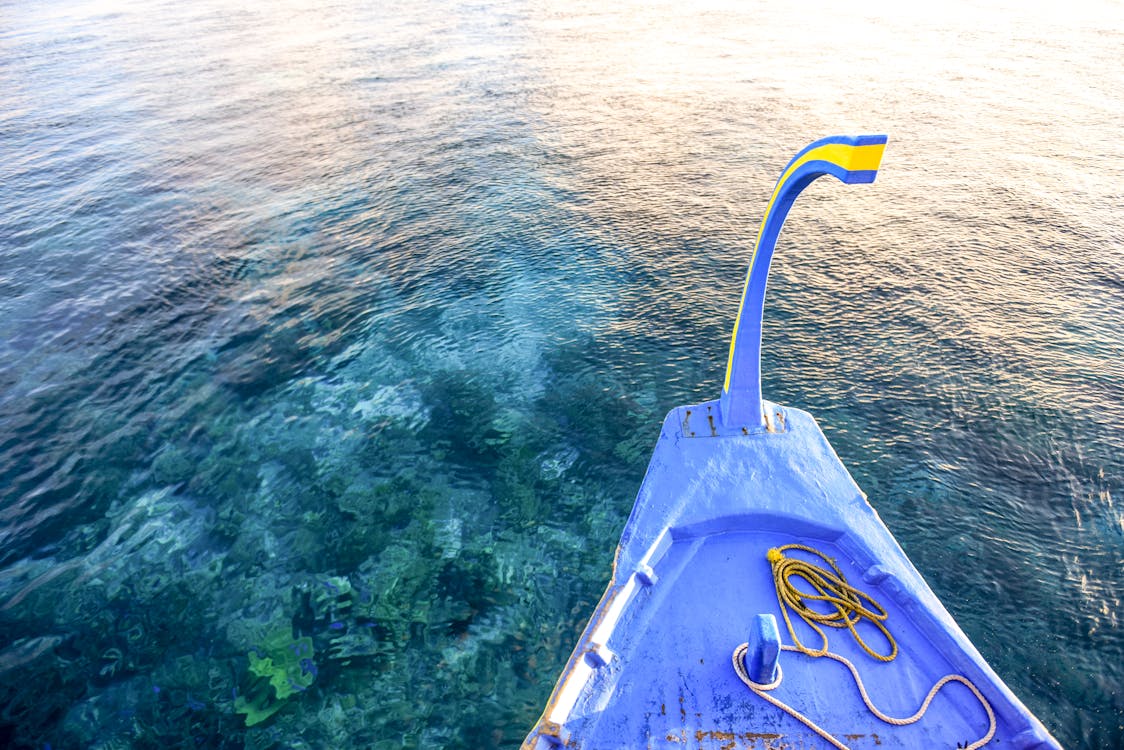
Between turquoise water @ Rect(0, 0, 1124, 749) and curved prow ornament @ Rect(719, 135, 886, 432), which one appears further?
turquoise water @ Rect(0, 0, 1124, 749)

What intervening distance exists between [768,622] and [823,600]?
242cm

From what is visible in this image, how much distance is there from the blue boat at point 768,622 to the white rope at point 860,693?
0.03m

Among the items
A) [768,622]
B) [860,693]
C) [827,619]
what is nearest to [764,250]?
[827,619]

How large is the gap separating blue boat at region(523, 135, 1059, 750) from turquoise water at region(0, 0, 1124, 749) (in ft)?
11.0

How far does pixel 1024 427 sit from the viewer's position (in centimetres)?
1672

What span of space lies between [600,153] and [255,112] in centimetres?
2859

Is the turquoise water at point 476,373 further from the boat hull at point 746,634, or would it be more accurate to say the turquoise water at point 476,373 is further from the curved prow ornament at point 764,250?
the curved prow ornament at point 764,250

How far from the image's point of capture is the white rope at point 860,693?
7.84 m

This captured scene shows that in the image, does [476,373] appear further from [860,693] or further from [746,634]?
[860,693]

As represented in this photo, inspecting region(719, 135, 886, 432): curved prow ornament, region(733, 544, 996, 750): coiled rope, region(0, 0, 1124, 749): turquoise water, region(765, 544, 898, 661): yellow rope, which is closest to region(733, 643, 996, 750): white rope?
region(733, 544, 996, 750): coiled rope

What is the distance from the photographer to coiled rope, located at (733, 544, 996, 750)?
805cm

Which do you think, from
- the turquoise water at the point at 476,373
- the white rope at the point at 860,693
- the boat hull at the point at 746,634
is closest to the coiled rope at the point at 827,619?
the white rope at the point at 860,693

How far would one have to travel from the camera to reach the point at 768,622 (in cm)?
811

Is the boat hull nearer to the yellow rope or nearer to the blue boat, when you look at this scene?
the blue boat
